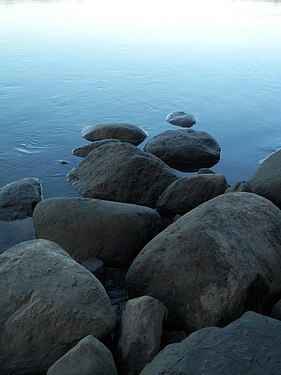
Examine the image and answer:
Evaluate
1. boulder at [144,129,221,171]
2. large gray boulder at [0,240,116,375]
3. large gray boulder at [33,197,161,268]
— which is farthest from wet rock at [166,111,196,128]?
large gray boulder at [0,240,116,375]

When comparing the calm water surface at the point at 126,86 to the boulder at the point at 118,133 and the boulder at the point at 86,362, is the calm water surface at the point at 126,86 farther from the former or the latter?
the boulder at the point at 86,362

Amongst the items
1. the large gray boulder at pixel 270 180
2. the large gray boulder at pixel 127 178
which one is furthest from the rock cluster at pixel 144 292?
the large gray boulder at pixel 127 178

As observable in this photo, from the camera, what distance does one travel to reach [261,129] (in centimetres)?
1191

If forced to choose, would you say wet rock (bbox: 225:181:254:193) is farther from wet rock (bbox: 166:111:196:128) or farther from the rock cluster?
wet rock (bbox: 166:111:196:128)

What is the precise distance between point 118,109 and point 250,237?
351 inches

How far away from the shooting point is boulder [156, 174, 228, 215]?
6.97 meters

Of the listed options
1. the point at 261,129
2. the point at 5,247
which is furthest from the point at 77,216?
the point at 261,129

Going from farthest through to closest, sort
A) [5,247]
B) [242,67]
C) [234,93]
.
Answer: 1. [242,67]
2. [234,93]
3. [5,247]

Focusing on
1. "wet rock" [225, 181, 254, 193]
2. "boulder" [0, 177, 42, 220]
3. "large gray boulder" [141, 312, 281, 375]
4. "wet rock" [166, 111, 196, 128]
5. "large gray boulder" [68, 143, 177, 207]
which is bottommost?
"wet rock" [166, 111, 196, 128]

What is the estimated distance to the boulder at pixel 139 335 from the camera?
406 centimetres

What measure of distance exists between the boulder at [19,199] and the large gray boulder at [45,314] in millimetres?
2778

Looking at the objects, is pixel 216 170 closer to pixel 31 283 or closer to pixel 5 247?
pixel 5 247

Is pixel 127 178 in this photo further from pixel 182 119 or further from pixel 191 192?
pixel 182 119

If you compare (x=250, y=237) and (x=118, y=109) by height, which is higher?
(x=250, y=237)
